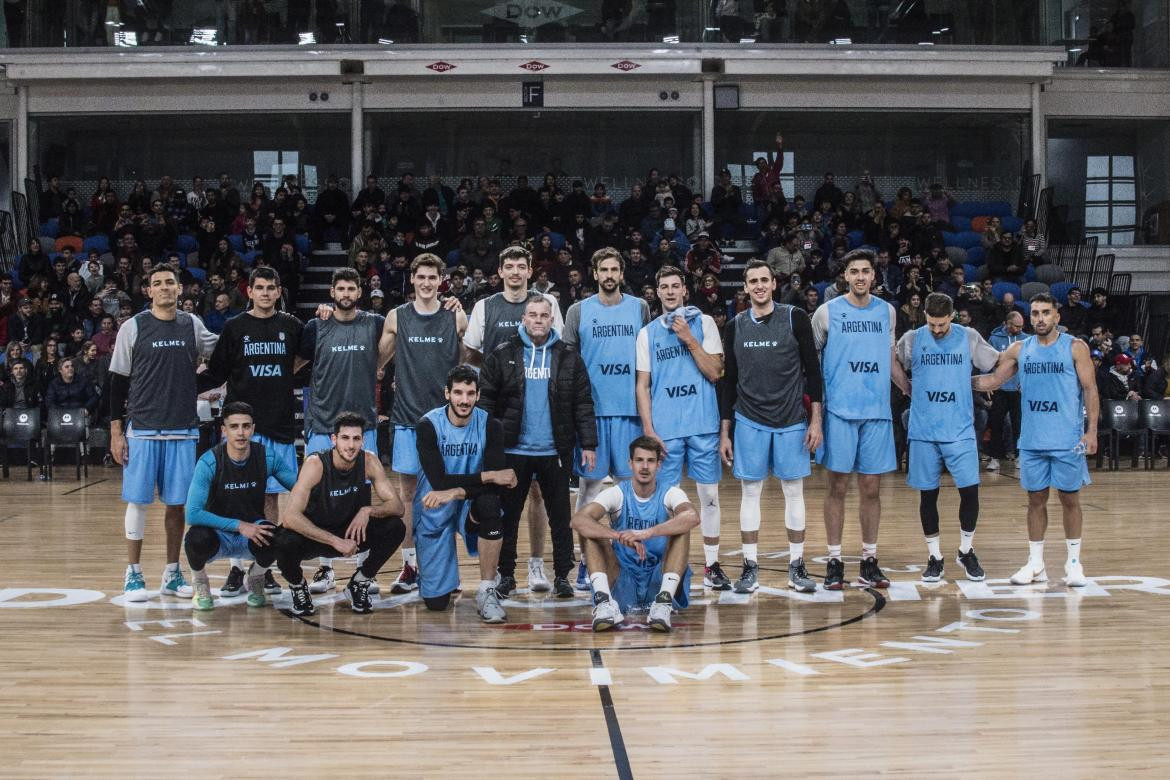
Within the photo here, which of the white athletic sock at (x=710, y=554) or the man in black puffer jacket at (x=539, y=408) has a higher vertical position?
the man in black puffer jacket at (x=539, y=408)

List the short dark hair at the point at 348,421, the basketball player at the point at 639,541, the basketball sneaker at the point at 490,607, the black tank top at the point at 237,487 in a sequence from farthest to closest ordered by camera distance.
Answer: the black tank top at the point at 237,487 → the short dark hair at the point at 348,421 → the basketball sneaker at the point at 490,607 → the basketball player at the point at 639,541

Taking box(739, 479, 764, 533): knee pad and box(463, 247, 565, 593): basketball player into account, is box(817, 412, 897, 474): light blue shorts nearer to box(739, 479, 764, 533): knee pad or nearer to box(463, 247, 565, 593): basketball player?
box(739, 479, 764, 533): knee pad

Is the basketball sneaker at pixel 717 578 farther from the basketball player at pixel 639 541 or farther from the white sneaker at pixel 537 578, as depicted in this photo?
the white sneaker at pixel 537 578

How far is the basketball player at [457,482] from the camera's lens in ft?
23.6

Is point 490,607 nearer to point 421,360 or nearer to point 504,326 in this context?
point 421,360

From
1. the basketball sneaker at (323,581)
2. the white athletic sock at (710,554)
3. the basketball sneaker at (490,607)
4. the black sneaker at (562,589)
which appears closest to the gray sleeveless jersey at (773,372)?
the white athletic sock at (710,554)

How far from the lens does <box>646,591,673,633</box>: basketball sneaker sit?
21.8 feet

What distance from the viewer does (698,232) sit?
62.7ft

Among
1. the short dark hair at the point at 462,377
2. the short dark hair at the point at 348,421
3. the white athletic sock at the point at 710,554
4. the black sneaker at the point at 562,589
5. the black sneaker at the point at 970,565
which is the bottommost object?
the black sneaker at the point at 562,589

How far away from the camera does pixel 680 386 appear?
7.66 m

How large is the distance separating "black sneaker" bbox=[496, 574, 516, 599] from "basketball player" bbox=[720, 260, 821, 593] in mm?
1318

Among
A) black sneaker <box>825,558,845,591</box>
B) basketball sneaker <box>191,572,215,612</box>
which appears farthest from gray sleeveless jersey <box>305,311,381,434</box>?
black sneaker <box>825,558,845,591</box>

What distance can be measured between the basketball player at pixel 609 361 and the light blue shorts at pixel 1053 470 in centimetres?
240

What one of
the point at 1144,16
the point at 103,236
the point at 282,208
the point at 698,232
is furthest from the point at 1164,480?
the point at 103,236
